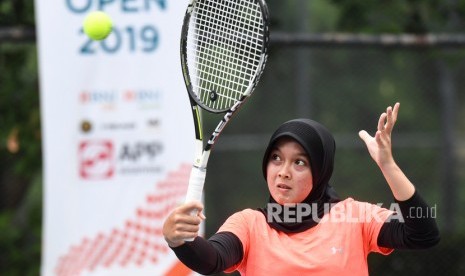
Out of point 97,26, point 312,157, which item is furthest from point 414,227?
point 97,26

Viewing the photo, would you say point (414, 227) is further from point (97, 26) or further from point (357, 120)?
point (357, 120)

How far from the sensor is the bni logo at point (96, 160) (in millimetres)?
5711

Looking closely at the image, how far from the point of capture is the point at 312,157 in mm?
3332

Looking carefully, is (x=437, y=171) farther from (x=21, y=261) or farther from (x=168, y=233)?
(x=168, y=233)

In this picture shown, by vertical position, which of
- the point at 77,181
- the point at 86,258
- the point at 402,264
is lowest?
the point at 402,264

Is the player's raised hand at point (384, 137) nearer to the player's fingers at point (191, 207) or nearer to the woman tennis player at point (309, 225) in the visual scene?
the woman tennis player at point (309, 225)

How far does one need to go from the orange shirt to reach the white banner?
2.35m

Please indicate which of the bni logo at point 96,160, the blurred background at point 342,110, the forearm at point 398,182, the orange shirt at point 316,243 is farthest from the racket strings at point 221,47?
the blurred background at point 342,110

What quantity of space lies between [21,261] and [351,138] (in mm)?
2574

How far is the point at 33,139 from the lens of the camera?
665 cm

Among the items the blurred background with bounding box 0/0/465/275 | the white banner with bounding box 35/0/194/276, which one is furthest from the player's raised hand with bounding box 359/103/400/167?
the blurred background with bounding box 0/0/465/275

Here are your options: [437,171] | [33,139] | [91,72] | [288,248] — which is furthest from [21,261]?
[288,248]

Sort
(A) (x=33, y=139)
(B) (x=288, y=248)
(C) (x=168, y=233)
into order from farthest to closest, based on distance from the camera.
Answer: (A) (x=33, y=139) < (B) (x=288, y=248) < (C) (x=168, y=233)

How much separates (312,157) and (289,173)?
92 mm
